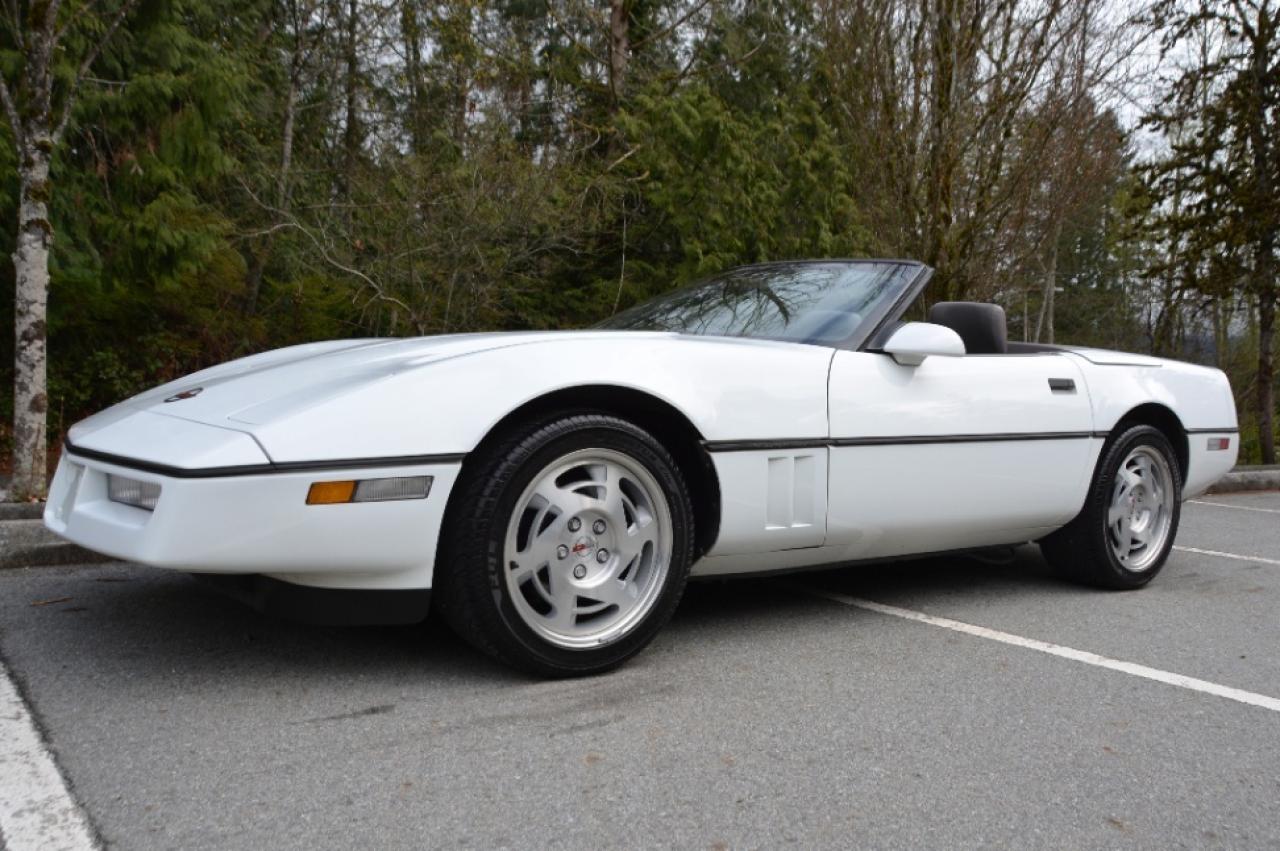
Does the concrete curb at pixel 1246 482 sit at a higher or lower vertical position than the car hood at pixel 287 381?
lower

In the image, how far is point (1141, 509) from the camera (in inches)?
180

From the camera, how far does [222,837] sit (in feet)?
6.35

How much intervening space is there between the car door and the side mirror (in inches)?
2.1

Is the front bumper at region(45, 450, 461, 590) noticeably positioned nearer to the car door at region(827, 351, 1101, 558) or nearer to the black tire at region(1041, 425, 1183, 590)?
the car door at region(827, 351, 1101, 558)

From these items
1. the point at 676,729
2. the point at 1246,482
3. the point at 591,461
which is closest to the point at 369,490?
the point at 591,461

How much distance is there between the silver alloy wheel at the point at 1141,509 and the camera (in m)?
4.43

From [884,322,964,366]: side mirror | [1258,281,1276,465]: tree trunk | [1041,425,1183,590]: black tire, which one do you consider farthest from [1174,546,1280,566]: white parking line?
[1258,281,1276,465]: tree trunk

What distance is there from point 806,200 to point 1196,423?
6306 millimetres

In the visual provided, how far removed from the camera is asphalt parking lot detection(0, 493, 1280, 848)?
2.08 metres

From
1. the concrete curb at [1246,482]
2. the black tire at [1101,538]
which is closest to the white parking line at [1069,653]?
the black tire at [1101,538]

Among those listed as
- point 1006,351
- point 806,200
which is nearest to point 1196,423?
point 1006,351

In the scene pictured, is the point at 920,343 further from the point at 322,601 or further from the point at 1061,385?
the point at 322,601

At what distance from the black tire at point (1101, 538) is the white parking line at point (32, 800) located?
3588 millimetres

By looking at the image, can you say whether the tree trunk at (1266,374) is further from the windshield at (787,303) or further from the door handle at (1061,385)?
the windshield at (787,303)
